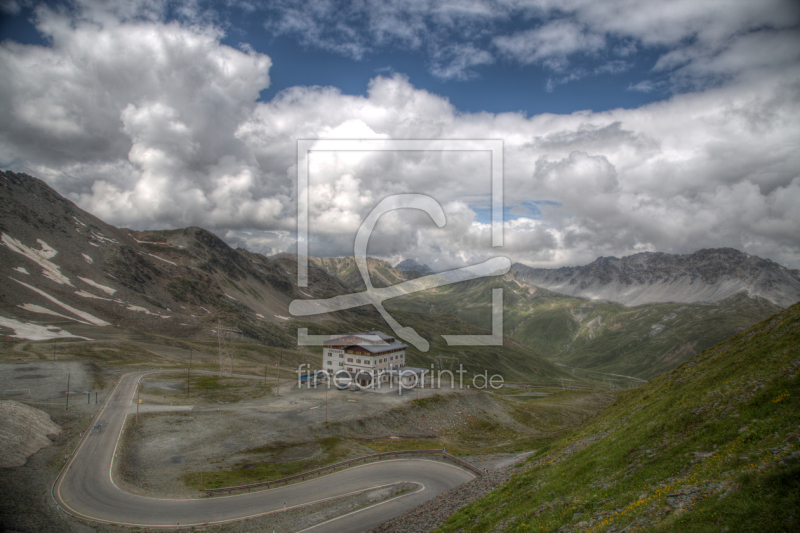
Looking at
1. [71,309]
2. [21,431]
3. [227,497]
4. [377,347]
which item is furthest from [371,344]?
[71,309]

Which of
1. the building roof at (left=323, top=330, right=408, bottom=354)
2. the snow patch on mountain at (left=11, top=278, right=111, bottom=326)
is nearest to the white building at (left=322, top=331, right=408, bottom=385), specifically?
the building roof at (left=323, top=330, right=408, bottom=354)

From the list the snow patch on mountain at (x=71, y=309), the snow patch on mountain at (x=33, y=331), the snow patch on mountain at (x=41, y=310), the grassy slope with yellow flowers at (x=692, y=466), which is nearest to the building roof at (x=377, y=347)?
the grassy slope with yellow flowers at (x=692, y=466)

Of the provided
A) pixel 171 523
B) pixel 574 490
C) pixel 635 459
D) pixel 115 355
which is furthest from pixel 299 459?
A: pixel 115 355

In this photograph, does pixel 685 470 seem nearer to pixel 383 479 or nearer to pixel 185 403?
pixel 383 479

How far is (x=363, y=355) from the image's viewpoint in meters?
96.8

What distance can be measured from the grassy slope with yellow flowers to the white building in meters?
65.0

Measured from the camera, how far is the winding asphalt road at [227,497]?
116 feet

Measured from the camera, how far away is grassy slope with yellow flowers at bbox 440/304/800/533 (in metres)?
14.9

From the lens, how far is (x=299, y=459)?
2041 inches

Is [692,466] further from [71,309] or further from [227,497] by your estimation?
[71,309]

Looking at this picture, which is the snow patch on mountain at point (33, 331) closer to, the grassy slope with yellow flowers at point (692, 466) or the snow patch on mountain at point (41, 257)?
the snow patch on mountain at point (41, 257)

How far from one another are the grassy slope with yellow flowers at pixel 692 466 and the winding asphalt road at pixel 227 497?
14.4 meters

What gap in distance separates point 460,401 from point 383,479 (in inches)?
1781

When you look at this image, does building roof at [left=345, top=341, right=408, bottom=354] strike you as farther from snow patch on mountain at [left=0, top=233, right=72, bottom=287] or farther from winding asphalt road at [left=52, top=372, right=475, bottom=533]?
snow patch on mountain at [left=0, top=233, right=72, bottom=287]
